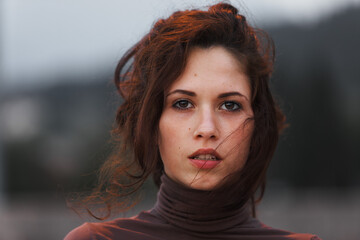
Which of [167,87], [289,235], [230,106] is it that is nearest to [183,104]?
[167,87]

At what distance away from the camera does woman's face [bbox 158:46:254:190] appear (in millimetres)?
2234

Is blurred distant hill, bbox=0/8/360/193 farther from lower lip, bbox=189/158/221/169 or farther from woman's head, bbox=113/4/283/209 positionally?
lower lip, bbox=189/158/221/169

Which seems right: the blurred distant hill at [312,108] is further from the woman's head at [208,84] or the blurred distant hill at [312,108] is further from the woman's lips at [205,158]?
the woman's lips at [205,158]

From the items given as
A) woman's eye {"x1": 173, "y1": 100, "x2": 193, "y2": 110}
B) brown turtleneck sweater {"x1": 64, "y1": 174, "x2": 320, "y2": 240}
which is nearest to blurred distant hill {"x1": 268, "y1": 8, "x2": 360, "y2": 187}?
brown turtleneck sweater {"x1": 64, "y1": 174, "x2": 320, "y2": 240}

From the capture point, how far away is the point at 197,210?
7.50 feet

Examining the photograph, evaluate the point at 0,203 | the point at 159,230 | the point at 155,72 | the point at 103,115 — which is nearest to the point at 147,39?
the point at 155,72

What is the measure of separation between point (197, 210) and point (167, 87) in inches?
22.3

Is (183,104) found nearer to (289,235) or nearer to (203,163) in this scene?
(203,163)

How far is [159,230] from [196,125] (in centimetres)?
51

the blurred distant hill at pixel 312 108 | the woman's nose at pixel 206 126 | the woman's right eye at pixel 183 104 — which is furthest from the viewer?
the blurred distant hill at pixel 312 108

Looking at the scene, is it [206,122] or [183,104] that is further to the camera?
[183,104]

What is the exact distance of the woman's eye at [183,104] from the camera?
7.55ft

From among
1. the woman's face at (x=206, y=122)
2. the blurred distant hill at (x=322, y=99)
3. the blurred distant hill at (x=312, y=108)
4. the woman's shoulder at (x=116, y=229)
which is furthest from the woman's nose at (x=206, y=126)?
the blurred distant hill at (x=322, y=99)

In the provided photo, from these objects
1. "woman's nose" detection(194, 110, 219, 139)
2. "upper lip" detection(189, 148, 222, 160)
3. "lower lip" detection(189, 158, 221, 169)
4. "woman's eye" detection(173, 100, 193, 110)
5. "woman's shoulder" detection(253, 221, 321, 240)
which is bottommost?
"woman's shoulder" detection(253, 221, 321, 240)
